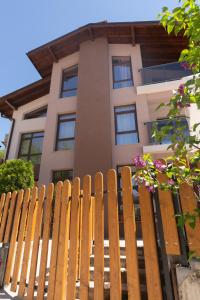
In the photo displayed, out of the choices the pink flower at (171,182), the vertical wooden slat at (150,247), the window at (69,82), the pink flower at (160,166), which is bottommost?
the vertical wooden slat at (150,247)

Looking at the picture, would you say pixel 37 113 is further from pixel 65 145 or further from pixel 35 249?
pixel 35 249

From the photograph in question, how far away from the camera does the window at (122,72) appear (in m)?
11.9

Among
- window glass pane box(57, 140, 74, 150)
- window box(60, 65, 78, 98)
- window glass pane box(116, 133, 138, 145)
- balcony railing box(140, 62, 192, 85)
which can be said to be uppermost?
window box(60, 65, 78, 98)

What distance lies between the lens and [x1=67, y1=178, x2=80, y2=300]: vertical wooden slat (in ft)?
9.46

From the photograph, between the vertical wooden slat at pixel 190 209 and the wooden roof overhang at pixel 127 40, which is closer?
the vertical wooden slat at pixel 190 209

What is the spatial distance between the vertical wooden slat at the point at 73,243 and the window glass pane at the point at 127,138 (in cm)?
725

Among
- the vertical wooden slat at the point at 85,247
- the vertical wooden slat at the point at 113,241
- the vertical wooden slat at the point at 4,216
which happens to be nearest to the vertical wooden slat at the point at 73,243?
the vertical wooden slat at the point at 85,247

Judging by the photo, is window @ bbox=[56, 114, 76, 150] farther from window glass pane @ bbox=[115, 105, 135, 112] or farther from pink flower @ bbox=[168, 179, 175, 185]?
pink flower @ bbox=[168, 179, 175, 185]

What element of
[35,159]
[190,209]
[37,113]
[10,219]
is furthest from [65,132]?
[190,209]

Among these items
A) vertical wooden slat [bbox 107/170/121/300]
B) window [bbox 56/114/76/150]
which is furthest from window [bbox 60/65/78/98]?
vertical wooden slat [bbox 107/170/121/300]

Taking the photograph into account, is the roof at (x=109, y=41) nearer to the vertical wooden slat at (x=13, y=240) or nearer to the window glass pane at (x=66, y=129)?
the window glass pane at (x=66, y=129)

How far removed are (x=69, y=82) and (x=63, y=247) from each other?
38.7 ft

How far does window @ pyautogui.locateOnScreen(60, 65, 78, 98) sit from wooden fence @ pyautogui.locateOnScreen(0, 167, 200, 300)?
9565 millimetres

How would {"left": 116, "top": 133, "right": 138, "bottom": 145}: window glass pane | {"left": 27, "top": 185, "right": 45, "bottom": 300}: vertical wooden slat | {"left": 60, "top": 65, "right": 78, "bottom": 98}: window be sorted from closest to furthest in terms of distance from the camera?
{"left": 27, "top": 185, "right": 45, "bottom": 300}: vertical wooden slat, {"left": 116, "top": 133, "right": 138, "bottom": 145}: window glass pane, {"left": 60, "top": 65, "right": 78, "bottom": 98}: window
